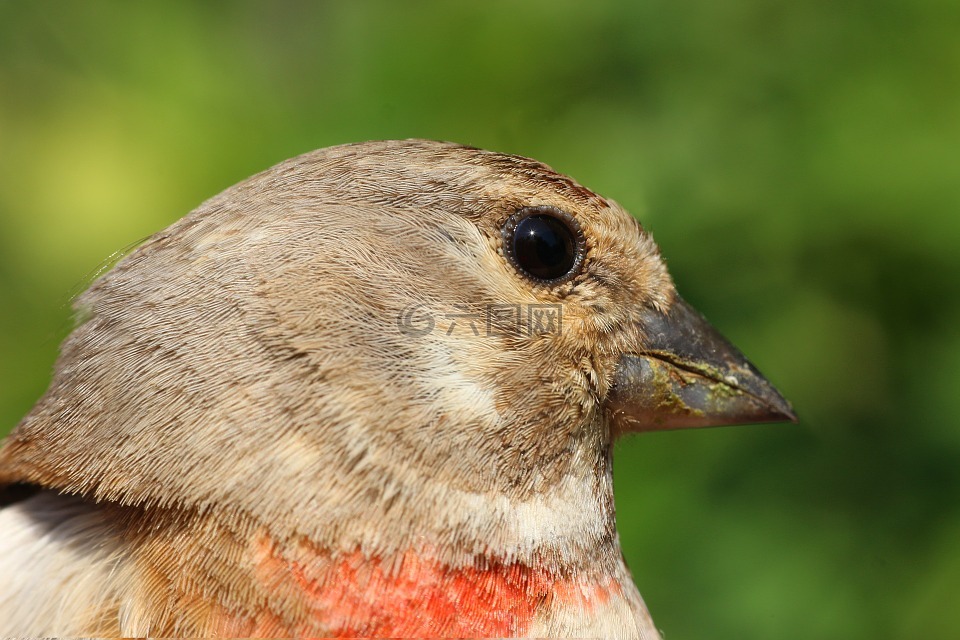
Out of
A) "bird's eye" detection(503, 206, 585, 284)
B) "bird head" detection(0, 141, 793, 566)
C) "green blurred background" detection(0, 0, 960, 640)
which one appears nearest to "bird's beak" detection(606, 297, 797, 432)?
"bird head" detection(0, 141, 793, 566)

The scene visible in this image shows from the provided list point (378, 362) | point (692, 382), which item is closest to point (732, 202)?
point (692, 382)

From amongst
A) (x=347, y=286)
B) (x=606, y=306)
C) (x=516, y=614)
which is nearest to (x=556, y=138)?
(x=606, y=306)

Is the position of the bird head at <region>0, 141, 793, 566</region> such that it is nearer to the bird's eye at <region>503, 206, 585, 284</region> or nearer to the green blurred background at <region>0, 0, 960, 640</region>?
the bird's eye at <region>503, 206, 585, 284</region>

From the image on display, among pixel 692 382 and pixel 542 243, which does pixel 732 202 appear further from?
pixel 542 243

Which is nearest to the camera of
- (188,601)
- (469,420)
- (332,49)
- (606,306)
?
(188,601)

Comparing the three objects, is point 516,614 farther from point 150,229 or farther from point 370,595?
point 150,229

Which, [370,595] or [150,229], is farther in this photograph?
[150,229]
